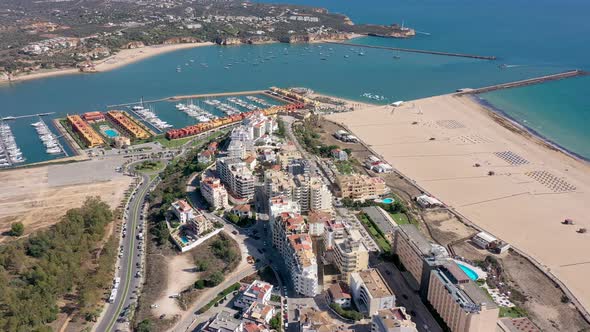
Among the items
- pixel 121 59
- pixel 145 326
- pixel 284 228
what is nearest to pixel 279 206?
pixel 284 228

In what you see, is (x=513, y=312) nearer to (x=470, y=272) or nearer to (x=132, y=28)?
(x=470, y=272)

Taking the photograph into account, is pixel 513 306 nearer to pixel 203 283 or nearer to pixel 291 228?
pixel 291 228

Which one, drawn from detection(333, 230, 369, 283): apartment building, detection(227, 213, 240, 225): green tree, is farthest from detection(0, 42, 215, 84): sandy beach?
detection(333, 230, 369, 283): apartment building

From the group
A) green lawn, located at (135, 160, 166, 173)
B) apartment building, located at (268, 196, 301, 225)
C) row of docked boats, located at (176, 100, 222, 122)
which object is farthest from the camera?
row of docked boats, located at (176, 100, 222, 122)

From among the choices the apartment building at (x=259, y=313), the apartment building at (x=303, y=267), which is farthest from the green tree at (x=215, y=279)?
the apartment building at (x=303, y=267)

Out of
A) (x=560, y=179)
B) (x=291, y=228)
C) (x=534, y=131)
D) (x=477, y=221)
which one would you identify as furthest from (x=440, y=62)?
(x=291, y=228)

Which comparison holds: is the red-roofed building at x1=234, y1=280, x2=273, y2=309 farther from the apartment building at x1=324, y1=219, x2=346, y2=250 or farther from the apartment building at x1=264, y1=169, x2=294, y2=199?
the apartment building at x1=264, y1=169, x2=294, y2=199
